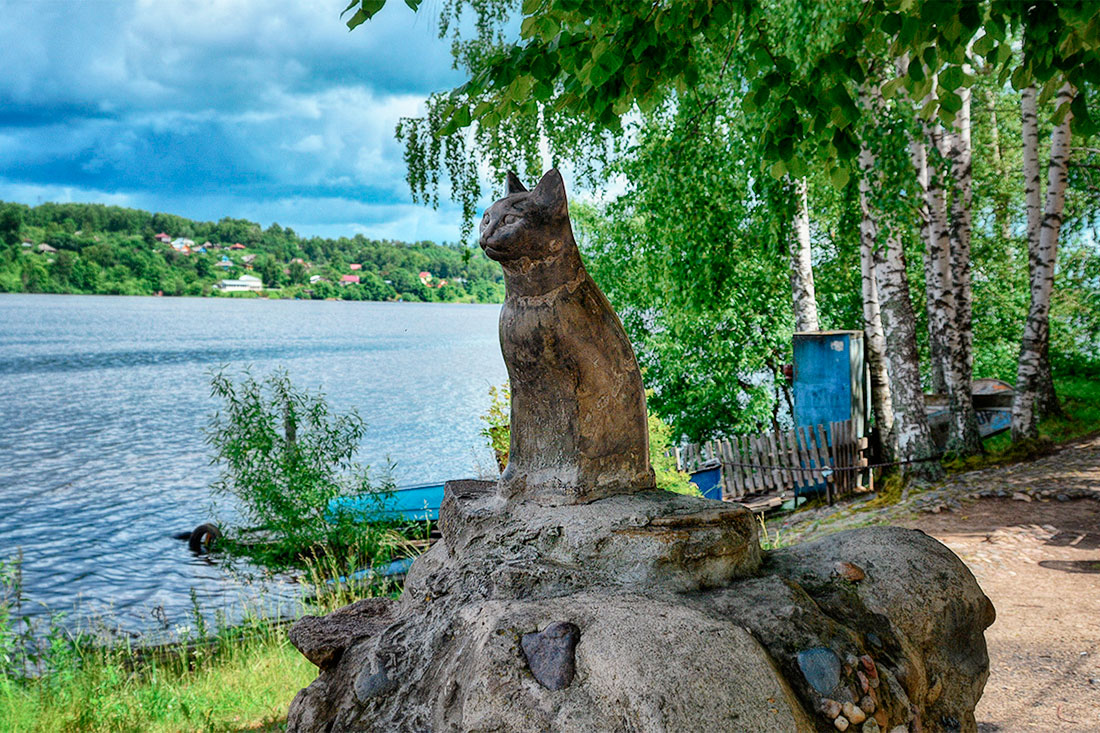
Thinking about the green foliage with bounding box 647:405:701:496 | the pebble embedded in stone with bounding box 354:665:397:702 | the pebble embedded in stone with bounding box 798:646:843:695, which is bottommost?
the green foliage with bounding box 647:405:701:496

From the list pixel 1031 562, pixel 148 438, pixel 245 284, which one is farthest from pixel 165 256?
pixel 1031 562

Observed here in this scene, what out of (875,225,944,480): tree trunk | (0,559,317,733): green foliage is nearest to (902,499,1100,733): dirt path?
(875,225,944,480): tree trunk

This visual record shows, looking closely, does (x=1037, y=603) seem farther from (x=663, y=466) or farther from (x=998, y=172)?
(x=998, y=172)

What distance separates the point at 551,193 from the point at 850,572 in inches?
69.9

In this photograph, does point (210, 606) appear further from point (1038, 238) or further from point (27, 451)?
point (27, 451)

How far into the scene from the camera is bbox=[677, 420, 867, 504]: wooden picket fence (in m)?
11.2

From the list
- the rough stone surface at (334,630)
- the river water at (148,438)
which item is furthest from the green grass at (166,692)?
the rough stone surface at (334,630)

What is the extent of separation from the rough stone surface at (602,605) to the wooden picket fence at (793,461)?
7.79 m

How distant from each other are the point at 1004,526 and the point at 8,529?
686 inches

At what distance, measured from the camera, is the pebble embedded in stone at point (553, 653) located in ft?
7.27

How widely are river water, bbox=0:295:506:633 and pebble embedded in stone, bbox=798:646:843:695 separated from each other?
7.52 m

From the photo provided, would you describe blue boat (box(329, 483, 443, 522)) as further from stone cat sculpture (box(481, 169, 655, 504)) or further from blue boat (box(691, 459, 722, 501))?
stone cat sculpture (box(481, 169, 655, 504))

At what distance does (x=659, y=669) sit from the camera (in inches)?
85.7

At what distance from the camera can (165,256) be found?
85938 mm
